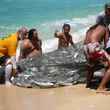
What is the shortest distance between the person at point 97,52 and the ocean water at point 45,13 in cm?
1050

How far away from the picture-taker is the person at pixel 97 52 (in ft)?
23.5

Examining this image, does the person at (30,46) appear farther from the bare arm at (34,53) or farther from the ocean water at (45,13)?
the ocean water at (45,13)

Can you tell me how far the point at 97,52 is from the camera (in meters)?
7.29

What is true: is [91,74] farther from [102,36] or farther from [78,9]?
[78,9]

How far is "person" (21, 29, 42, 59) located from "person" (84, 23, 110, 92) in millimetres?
1786

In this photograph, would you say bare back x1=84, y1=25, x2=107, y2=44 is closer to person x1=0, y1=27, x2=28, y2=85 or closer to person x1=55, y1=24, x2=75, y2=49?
person x1=0, y1=27, x2=28, y2=85

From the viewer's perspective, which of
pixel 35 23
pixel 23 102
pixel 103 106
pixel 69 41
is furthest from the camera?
pixel 35 23

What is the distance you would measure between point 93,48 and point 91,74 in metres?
0.52

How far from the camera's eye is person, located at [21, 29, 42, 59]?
9.12 metres

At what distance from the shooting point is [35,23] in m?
22.1

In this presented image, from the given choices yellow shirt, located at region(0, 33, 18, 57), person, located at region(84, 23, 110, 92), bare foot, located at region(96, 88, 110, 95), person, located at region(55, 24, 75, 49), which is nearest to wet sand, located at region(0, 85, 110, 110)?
bare foot, located at region(96, 88, 110, 95)

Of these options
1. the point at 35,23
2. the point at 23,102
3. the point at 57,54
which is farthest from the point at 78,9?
the point at 23,102

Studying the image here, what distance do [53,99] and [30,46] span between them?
2.30 meters

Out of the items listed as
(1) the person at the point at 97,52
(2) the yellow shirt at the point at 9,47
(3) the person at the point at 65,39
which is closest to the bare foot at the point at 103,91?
(1) the person at the point at 97,52
